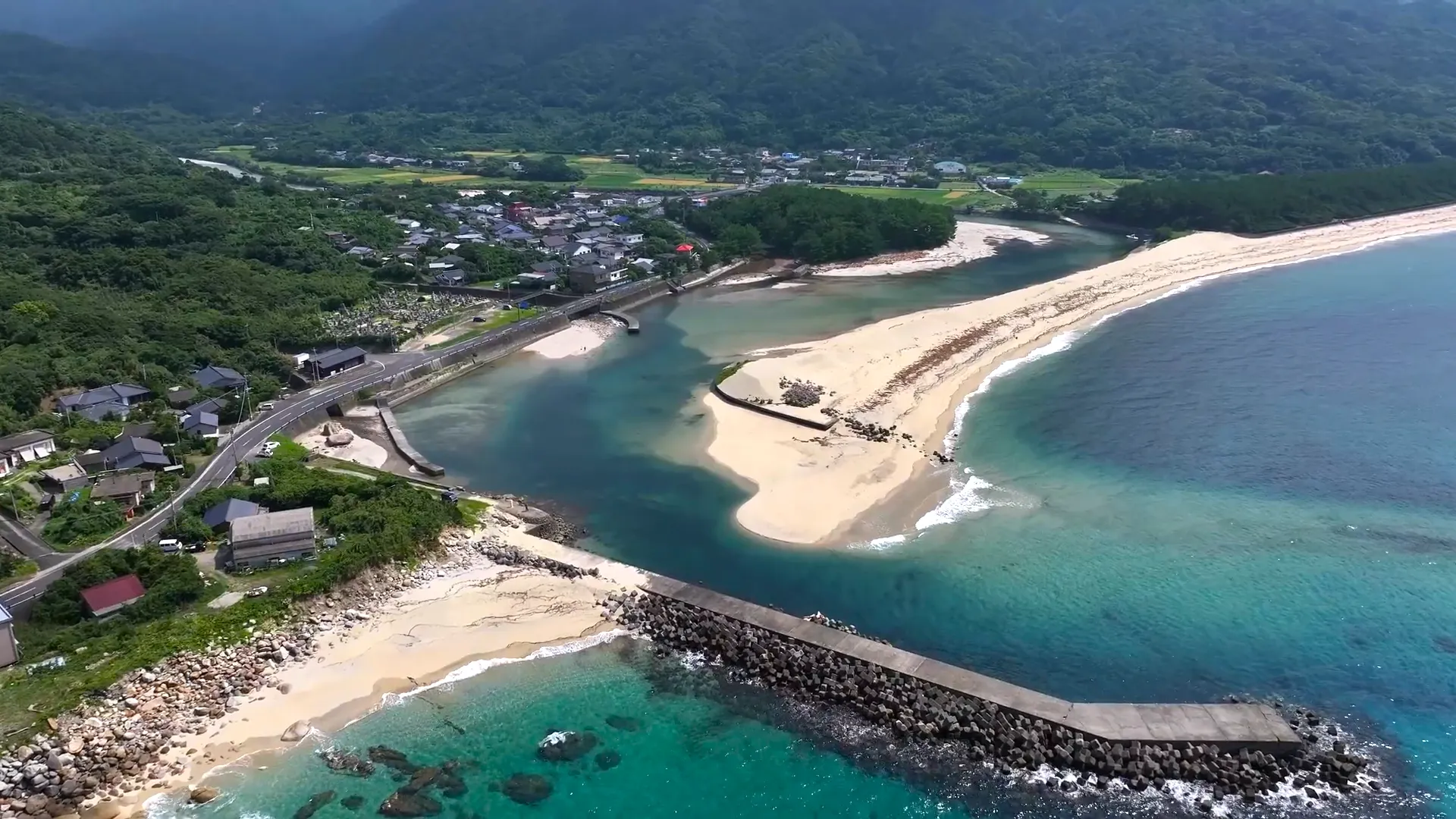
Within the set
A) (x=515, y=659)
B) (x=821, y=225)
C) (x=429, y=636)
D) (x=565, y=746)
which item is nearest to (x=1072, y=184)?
(x=821, y=225)

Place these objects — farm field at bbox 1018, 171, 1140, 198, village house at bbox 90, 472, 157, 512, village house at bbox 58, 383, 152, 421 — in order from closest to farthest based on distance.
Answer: village house at bbox 90, 472, 157, 512 → village house at bbox 58, 383, 152, 421 → farm field at bbox 1018, 171, 1140, 198

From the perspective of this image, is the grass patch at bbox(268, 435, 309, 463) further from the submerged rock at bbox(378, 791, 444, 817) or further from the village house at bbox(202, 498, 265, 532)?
the submerged rock at bbox(378, 791, 444, 817)

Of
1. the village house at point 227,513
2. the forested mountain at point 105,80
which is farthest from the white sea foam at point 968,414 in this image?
the forested mountain at point 105,80

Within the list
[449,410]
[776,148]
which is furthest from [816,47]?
[449,410]

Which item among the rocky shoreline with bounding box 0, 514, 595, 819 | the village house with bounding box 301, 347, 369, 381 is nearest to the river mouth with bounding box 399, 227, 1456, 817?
the village house with bounding box 301, 347, 369, 381

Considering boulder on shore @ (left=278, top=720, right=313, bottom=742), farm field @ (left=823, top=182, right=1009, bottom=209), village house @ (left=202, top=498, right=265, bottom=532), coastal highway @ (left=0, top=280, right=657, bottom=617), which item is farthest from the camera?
farm field @ (left=823, top=182, right=1009, bottom=209)

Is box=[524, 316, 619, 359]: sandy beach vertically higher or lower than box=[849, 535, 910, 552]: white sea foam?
higher

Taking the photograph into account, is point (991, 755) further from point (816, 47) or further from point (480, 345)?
point (816, 47)
